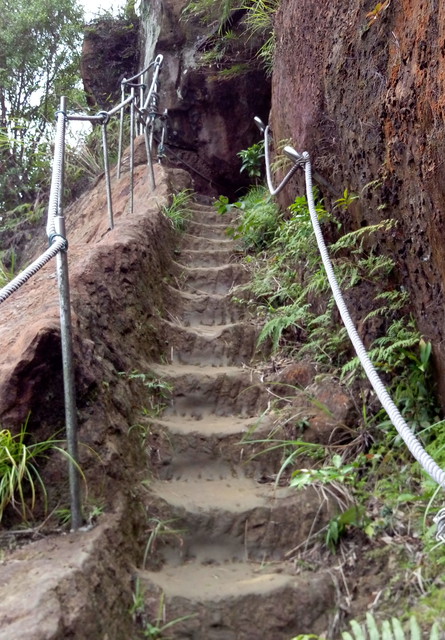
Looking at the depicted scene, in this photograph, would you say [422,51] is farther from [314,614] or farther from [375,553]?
[314,614]

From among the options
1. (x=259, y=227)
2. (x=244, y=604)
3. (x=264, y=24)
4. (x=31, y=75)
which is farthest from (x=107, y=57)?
(x=244, y=604)

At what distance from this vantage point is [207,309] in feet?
14.0

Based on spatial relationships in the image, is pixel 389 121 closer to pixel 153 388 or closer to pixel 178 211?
pixel 153 388

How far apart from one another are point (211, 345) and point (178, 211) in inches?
83.4

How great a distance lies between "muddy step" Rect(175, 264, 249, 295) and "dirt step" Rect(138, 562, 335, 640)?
261 centimetres

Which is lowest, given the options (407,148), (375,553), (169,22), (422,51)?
(375,553)

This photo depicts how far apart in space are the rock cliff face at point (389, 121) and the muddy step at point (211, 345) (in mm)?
968

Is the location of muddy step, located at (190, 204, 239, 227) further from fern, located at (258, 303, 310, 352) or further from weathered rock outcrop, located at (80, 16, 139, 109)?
weathered rock outcrop, located at (80, 16, 139, 109)

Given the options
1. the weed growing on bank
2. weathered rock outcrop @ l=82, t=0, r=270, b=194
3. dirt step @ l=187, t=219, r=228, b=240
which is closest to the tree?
weathered rock outcrop @ l=82, t=0, r=270, b=194

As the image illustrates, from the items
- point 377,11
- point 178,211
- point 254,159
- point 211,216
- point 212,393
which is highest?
point 377,11

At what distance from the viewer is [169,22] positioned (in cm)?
843

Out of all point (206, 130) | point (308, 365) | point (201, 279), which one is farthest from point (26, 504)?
point (206, 130)

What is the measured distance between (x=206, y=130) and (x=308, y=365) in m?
5.56

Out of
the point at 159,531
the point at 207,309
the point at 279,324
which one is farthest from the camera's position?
the point at 207,309
